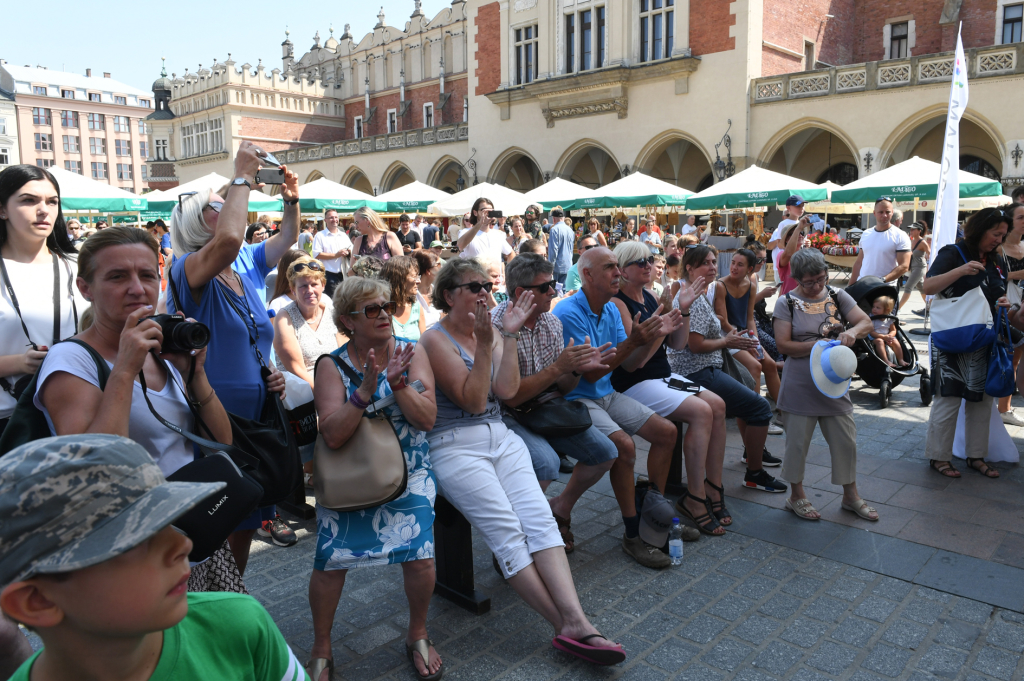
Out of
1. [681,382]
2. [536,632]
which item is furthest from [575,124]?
[536,632]

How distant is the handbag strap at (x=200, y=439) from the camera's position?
2.06 meters

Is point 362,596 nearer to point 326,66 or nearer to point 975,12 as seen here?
point 975,12

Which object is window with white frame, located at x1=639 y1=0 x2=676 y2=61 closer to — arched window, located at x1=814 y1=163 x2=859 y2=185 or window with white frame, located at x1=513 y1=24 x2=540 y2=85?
window with white frame, located at x1=513 y1=24 x2=540 y2=85

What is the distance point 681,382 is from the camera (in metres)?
4.43

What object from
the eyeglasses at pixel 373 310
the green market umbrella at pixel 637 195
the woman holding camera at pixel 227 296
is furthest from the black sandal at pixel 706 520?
the green market umbrella at pixel 637 195

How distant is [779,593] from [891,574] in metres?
0.66

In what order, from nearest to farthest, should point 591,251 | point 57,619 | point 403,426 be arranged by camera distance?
point 57,619 < point 403,426 < point 591,251

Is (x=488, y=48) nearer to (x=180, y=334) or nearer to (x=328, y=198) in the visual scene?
(x=328, y=198)

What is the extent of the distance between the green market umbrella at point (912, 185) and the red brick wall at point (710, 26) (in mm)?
10523

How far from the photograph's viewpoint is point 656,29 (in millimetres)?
24188

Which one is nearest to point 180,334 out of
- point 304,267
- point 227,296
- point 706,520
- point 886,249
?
point 227,296

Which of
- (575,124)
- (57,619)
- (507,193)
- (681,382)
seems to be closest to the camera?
(57,619)

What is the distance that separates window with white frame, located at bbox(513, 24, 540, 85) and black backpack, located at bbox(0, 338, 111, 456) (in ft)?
88.8

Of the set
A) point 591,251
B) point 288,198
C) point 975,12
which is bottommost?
point 591,251
